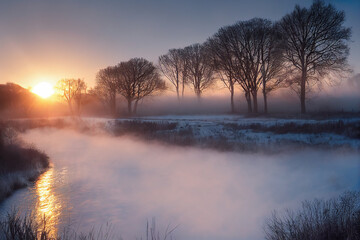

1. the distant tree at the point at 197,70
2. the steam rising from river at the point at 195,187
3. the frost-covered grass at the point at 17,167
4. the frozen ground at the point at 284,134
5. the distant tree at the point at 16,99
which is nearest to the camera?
the steam rising from river at the point at 195,187

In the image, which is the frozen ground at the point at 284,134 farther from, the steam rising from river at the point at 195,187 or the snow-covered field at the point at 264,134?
the steam rising from river at the point at 195,187

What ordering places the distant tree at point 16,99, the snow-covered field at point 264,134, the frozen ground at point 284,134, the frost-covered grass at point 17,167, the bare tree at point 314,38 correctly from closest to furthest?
Result: the frost-covered grass at point 17,167, the frozen ground at point 284,134, the snow-covered field at point 264,134, the bare tree at point 314,38, the distant tree at point 16,99

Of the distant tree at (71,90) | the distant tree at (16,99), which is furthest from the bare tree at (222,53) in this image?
the distant tree at (71,90)

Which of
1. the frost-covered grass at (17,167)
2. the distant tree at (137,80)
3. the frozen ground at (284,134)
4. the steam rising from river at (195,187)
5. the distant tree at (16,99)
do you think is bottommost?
the steam rising from river at (195,187)

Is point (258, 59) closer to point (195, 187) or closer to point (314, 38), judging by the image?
point (314, 38)

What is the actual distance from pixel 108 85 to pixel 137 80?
565 centimetres

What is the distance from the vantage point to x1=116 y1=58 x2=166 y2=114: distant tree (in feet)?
119

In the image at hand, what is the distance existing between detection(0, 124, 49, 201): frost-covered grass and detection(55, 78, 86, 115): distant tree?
3783cm

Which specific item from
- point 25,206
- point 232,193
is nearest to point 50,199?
point 25,206

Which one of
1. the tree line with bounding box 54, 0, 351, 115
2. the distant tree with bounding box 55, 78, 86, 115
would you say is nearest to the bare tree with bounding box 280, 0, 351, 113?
the tree line with bounding box 54, 0, 351, 115

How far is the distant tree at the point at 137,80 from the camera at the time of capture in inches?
1423

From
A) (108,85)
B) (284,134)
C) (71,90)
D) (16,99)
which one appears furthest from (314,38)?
(71,90)

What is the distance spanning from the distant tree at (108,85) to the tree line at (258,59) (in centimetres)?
92

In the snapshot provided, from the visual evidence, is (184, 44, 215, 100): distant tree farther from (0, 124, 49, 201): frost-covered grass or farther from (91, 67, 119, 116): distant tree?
(0, 124, 49, 201): frost-covered grass
